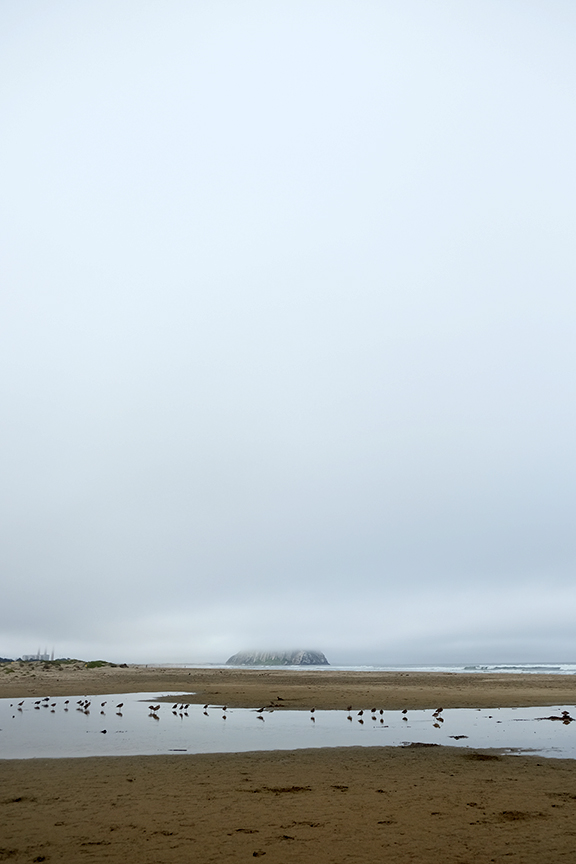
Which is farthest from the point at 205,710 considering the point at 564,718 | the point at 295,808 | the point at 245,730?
the point at 295,808

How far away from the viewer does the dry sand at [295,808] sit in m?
9.00

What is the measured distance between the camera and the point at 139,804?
11617 mm

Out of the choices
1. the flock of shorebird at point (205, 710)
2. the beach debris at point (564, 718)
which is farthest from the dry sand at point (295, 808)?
the beach debris at point (564, 718)

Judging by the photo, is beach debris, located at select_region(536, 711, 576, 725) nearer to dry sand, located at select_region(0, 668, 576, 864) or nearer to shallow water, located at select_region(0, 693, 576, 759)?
shallow water, located at select_region(0, 693, 576, 759)

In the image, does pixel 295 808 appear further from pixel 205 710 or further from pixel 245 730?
pixel 205 710

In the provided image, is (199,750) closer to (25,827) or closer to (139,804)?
(139,804)

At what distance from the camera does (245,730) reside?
2322 cm

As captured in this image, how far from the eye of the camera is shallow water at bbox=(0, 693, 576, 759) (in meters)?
18.9

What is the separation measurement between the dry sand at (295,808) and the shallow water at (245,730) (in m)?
2.04

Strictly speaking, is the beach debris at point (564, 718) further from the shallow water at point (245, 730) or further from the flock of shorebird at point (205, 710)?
the flock of shorebird at point (205, 710)

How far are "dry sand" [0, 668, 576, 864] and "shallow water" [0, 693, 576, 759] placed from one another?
2045 millimetres

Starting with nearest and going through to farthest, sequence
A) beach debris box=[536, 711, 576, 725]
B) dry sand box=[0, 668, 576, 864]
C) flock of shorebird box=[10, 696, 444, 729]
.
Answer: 1. dry sand box=[0, 668, 576, 864]
2. beach debris box=[536, 711, 576, 725]
3. flock of shorebird box=[10, 696, 444, 729]

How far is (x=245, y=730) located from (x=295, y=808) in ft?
41.9

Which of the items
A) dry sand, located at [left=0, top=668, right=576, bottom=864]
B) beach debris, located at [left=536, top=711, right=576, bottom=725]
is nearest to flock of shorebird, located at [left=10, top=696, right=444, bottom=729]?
beach debris, located at [left=536, top=711, right=576, bottom=725]
